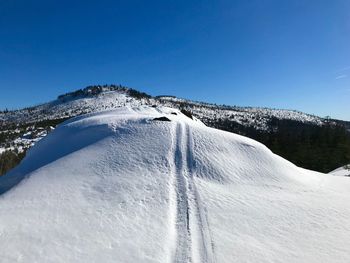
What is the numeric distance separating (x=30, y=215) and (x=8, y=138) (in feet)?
581

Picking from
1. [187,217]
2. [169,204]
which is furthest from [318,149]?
[187,217]

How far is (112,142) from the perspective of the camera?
2283cm

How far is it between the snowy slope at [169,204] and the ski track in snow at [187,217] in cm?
5

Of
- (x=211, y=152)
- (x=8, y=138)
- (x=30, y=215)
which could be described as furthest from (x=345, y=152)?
(x=8, y=138)

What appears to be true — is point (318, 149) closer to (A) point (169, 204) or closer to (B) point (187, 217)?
(A) point (169, 204)

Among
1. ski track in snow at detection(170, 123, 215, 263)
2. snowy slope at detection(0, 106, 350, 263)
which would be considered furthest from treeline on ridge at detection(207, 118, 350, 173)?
ski track in snow at detection(170, 123, 215, 263)

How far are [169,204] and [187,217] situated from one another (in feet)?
4.76

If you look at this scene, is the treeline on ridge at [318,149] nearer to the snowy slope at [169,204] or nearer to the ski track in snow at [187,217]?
the snowy slope at [169,204]

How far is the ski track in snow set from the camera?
10.2 m

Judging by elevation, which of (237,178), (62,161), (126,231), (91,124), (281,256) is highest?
(91,124)

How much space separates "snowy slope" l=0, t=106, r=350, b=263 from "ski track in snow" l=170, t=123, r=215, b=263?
48 mm

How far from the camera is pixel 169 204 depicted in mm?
14117

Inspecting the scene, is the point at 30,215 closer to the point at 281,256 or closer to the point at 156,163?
the point at 156,163

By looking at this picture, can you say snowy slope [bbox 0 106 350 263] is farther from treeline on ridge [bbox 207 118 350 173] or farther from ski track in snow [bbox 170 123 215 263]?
treeline on ridge [bbox 207 118 350 173]
